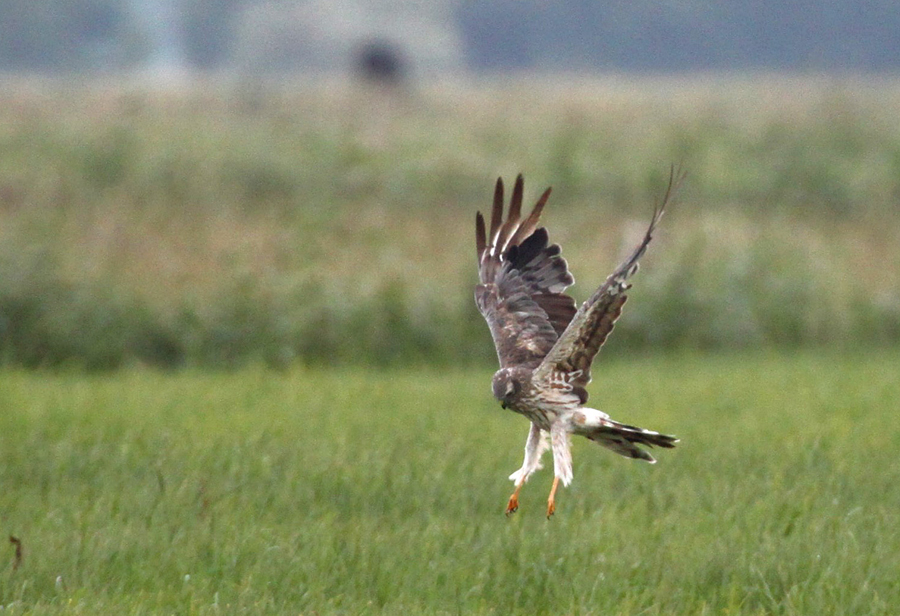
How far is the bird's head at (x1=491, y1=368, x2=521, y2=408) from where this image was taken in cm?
631

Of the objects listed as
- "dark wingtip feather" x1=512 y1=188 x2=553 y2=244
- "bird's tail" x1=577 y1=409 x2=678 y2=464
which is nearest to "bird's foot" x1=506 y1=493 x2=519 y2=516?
"bird's tail" x1=577 y1=409 x2=678 y2=464

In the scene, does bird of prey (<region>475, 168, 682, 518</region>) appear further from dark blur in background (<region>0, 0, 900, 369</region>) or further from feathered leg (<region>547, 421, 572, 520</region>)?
dark blur in background (<region>0, 0, 900, 369</region>)

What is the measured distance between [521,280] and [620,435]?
137 cm

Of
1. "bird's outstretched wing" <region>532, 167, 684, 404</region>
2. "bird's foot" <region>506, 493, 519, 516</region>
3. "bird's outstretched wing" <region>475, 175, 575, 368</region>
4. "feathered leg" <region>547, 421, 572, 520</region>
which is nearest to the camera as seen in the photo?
"bird's outstretched wing" <region>532, 167, 684, 404</region>

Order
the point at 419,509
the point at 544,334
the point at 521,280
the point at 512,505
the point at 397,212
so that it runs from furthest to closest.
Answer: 1. the point at 397,212
2. the point at 521,280
3. the point at 544,334
4. the point at 419,509
5. the point at 512,505

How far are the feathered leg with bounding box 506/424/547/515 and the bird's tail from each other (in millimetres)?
269

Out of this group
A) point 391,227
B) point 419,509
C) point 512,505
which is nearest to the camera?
point 512,505

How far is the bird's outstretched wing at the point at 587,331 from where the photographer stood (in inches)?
231

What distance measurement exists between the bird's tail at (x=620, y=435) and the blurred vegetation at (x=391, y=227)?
6.90 m

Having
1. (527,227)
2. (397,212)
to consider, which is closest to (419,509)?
(527,227)

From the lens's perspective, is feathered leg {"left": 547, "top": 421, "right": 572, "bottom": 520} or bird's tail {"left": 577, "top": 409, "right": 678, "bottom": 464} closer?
bird's tail {"left": 577, "top": 409, "right": 678, "bottom": 464}

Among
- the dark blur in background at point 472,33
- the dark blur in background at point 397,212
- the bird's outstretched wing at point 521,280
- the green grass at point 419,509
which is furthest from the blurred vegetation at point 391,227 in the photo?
the dark blur in background at point 472,33

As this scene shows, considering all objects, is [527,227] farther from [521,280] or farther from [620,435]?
[620,435]

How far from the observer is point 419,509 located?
6.86 m
